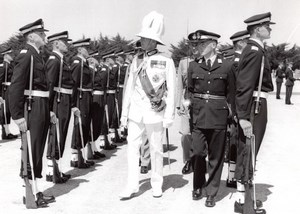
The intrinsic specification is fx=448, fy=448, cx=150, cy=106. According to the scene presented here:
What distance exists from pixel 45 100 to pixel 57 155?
1.58 m

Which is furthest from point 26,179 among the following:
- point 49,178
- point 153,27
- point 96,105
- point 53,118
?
point 96,105

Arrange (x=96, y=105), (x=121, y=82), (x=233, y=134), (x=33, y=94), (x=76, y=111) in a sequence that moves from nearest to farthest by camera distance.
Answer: (x=33, y=94), (x=233, y=134), (x=76, y=111), (x=96, y=105), (x=121, y=82)

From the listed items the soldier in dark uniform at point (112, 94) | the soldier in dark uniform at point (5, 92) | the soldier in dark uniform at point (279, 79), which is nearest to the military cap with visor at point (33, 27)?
the soldier in dark uniform at point (112, 94)

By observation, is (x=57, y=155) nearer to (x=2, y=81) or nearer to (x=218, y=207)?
(x=218, y=207)

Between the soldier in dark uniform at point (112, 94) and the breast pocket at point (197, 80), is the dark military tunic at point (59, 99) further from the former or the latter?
the soldier in dark uniform at point (112, 94)

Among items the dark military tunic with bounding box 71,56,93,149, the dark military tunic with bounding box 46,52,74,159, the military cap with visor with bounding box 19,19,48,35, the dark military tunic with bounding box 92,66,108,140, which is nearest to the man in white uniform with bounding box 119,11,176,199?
the dark military tunic with bounding box 46,52,74,159

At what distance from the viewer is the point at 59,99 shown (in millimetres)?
7582

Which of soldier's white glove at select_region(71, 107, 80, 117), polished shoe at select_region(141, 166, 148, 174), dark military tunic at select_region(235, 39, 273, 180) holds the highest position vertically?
dark military tunic at select_region(235, 39, 273, 180)

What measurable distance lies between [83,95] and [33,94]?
286 cm

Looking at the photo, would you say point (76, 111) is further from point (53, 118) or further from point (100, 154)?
point (100, 154)

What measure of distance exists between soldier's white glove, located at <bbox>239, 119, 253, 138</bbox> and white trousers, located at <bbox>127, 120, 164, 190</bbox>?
144 centimetres

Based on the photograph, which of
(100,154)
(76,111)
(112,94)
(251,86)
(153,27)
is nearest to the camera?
(251,86)

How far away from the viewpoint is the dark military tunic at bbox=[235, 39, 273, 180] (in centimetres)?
556

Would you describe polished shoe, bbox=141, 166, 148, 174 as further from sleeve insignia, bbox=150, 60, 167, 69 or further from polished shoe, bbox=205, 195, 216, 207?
sleeve insignia, bbox=150, 60, 167, 69
